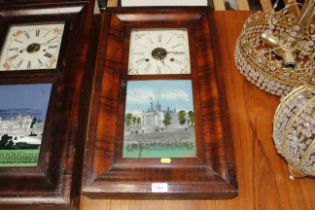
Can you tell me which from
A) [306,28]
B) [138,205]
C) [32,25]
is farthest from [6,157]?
[306,28]

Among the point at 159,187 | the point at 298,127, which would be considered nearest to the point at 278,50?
the point at 298,127

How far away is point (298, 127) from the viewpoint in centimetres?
52

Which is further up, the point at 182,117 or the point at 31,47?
the point at 31,47

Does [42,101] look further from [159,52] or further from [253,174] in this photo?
[253,174]

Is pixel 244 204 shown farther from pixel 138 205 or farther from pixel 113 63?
pixel 113 63

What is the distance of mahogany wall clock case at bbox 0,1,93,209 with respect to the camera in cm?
55

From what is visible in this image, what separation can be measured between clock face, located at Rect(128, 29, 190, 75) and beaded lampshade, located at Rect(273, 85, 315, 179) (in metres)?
0.23

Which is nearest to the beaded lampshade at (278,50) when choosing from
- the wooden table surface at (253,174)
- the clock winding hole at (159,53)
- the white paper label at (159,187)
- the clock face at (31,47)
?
the wooden table surface at (253,174)

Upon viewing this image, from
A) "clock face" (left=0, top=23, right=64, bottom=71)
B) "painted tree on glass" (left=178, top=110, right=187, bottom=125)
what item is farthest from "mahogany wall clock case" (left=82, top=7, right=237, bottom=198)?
"clock face" (left=0, top=23, right=64, bottom=71)

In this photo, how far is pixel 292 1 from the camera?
2.28ft

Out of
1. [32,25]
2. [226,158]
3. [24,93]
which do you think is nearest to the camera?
[226,158]

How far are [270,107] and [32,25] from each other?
0.62 meters

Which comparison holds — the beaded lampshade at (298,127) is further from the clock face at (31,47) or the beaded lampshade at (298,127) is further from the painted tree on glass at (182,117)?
the clock face at (31,47)

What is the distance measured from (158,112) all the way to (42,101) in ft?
0.81
